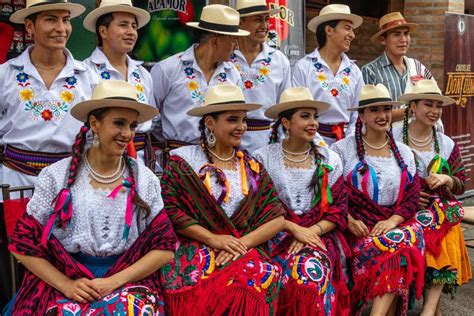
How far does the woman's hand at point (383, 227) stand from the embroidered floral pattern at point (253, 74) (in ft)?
4.33

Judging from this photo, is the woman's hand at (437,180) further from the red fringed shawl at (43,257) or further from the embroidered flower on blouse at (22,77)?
the embroidered flower on blouse at (22,77)

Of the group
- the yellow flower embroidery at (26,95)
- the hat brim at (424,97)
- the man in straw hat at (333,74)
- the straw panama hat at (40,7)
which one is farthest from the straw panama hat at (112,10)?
the hat brim at (424,97)

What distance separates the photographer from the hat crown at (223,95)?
405 centimetres

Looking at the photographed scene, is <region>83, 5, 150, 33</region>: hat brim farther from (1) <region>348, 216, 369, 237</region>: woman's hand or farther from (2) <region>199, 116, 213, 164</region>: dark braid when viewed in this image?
(1) <region>348, 216, 369, 237</region>: woman's hand

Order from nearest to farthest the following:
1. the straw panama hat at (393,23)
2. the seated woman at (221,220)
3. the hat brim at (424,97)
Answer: the seated woman at (221,220)
the hat brim at (424,97)
the straw panama hat at (393,23)

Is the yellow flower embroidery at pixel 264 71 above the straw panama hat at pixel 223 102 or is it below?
above

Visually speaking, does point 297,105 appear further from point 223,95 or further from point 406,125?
point 406,125

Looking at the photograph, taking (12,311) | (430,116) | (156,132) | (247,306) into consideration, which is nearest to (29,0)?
(156,132)

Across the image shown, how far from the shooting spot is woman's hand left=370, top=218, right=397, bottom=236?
4508 millimetres

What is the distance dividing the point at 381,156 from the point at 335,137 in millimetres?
640

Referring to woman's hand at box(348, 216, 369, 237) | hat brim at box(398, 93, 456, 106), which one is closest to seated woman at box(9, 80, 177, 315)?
woman's hand at box(348, 216, 369, 237)

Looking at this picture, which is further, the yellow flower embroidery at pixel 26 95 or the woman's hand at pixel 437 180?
the woman's hand at pixel 437 180

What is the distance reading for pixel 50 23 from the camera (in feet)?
13.3

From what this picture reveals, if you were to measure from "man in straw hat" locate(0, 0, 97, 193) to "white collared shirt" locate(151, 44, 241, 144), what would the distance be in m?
0.79
